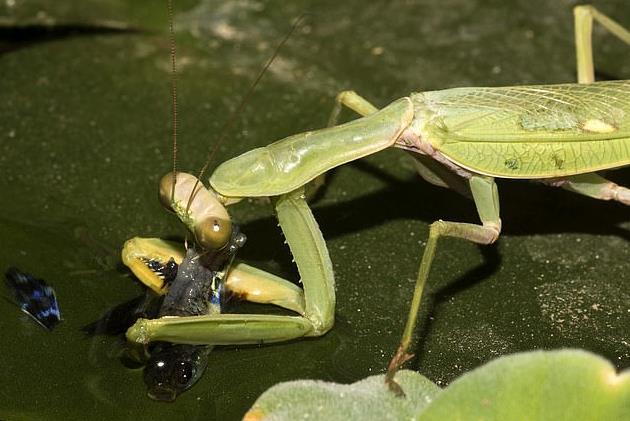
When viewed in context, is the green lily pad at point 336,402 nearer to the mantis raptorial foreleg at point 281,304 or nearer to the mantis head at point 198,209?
the mantis raptorial foreleg at point 281,304

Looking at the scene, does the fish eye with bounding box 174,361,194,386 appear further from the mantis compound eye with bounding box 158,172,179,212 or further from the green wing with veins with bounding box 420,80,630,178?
the green wing with veins with bounding box 420,80,630,178

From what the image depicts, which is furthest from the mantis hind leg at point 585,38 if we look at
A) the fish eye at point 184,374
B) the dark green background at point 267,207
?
the fish eye at point 184,374

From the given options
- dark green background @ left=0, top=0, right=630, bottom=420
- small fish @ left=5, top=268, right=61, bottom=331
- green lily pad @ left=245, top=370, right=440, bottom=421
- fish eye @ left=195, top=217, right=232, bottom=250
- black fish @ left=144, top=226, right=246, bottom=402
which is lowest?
dark green background @ left=0, top=0, right=630, bottom=420

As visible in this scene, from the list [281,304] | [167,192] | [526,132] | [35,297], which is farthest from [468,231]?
[35,297]

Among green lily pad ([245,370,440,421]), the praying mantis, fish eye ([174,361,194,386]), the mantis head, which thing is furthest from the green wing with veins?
fish eye ([174,361,194,386])

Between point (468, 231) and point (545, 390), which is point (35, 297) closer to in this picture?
point (468, 231)

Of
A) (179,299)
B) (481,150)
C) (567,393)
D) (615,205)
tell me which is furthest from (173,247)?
(615,205)

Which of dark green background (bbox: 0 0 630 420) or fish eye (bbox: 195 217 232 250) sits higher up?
fish eye (bbox: 195 217 232 250)

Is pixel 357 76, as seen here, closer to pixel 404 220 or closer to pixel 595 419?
pixel 404 220

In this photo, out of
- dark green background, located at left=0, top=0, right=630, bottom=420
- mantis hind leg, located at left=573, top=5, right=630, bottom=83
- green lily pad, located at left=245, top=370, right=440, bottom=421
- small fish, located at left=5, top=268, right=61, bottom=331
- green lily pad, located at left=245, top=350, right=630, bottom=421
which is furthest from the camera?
mantis hind leg, located at left=573, top=5, right=630, bottom=83
